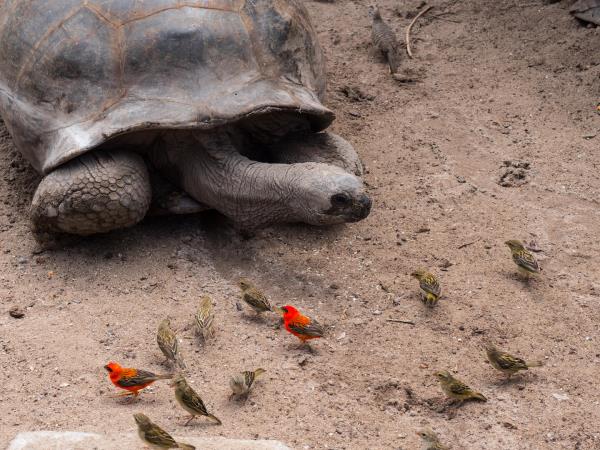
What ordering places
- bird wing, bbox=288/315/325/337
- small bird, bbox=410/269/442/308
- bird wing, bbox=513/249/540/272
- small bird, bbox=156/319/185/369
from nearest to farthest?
small bird, bbox=156/319/185/369, bird wing, bbox=288/315/325/337, small bird, bbox=410/269/442/308, bird wing, bbox=513/249/540/272

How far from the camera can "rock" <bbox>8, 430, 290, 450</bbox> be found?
A: 12.9 feet

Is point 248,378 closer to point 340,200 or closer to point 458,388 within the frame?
point 458,388

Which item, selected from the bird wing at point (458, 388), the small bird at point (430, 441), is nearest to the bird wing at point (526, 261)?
the bird wing at point (458, 388)

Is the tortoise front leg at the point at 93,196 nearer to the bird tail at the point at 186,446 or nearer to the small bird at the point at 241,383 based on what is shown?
the small bird at the point at 241,383

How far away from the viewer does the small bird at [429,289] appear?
17.3 ft

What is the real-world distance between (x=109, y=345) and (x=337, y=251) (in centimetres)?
159

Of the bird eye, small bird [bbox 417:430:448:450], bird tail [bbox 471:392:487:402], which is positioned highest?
the bird eye

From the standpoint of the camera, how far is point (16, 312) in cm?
527

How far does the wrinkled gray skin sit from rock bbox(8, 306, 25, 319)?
648 millimetres

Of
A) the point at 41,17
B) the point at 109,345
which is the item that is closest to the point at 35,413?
the point at 109,345

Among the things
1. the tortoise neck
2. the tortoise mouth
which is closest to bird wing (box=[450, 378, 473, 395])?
the tortoise mouth

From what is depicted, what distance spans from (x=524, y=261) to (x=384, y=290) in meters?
0.82

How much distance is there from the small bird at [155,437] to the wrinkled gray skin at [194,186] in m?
1.88

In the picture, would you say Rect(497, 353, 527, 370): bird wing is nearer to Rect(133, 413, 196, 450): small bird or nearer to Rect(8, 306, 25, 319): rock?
Rect(133, 413, 196, 450): small bird
